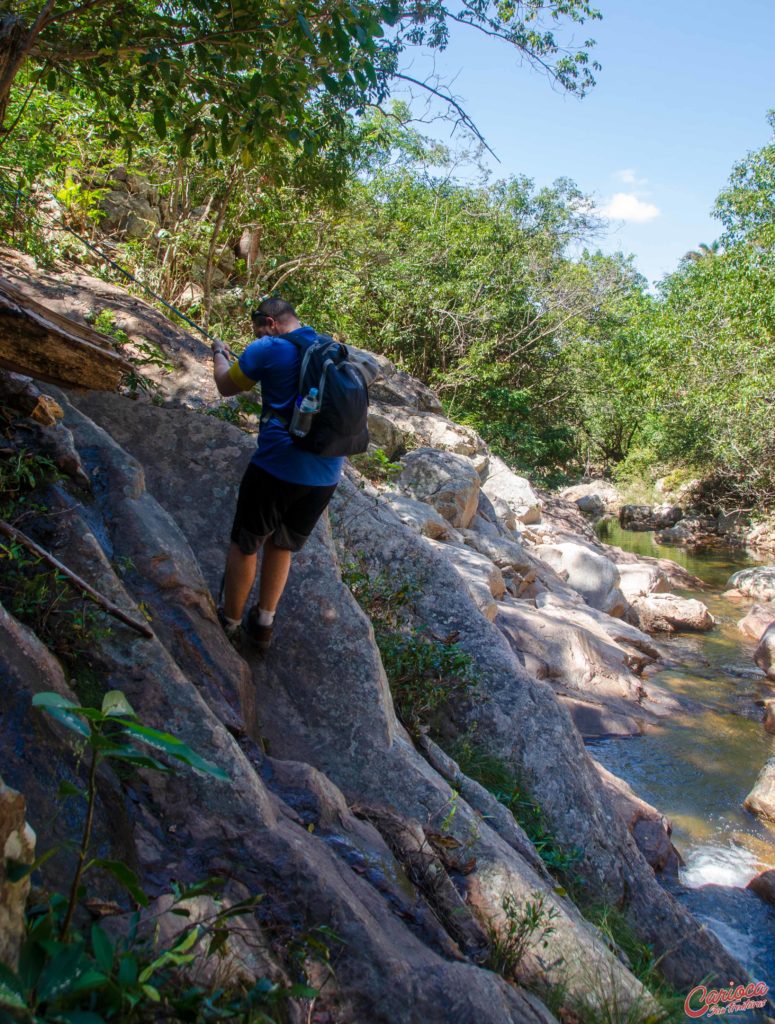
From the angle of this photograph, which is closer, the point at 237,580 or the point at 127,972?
the point at 127,972

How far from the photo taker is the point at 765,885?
6.23 metres

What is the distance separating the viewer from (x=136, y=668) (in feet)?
9.37

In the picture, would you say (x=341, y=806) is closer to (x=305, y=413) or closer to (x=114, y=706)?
(x=305, y=413)

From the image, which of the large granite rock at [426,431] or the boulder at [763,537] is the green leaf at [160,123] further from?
the boulder at [763,537]

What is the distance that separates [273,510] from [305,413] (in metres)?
0.49

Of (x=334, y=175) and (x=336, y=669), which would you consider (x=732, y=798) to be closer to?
(x=336, y=669)

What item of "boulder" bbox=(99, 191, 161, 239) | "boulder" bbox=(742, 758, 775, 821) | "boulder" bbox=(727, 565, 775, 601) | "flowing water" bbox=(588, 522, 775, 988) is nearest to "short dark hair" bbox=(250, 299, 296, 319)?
"flowing water" bbox=(588, 522, 775, 988)

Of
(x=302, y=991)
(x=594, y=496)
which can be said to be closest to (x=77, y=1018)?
(x=302, y=991)

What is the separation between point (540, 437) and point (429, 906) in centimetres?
2081

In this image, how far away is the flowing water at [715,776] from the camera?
599cm

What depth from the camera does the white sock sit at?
390 centimetres

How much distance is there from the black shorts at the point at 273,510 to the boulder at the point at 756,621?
12103 mm

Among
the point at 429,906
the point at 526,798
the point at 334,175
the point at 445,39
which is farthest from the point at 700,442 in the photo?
the point at 429,906

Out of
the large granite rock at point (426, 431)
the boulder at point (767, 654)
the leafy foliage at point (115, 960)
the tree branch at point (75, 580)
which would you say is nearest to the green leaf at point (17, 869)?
the leafy foliage at point (115, 960)
